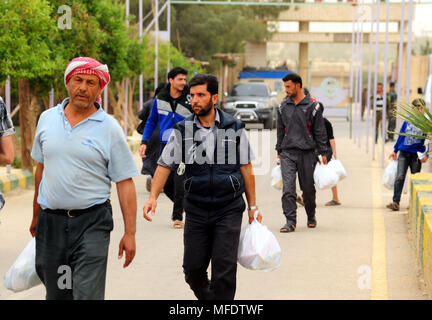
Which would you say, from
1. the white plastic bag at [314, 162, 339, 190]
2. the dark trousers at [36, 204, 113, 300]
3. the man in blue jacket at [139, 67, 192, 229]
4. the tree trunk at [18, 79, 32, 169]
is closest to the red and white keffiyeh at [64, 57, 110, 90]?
the dark trousers at [36, 204, 113, 300]

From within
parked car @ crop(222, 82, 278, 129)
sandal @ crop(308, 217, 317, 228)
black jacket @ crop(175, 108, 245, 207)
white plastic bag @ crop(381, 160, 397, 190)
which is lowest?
parked car @ crop(222, 82, 278, 129)

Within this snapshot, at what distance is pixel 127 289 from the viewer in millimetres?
7559

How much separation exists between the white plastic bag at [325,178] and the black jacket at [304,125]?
3.87 ft

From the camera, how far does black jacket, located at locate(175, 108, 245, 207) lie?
20.0 ft

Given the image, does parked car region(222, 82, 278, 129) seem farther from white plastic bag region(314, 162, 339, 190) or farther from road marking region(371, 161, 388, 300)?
white plastic bag region(314, 162, 339, 190)

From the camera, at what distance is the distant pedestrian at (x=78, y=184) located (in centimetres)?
502

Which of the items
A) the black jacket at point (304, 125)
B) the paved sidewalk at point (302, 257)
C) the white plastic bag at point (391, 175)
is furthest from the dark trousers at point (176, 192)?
the white plastic bag at point (391, 175)

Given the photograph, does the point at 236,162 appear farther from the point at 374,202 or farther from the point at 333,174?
the point at 374,202

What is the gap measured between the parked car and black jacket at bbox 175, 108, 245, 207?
102 ft

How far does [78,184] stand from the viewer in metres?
5.06

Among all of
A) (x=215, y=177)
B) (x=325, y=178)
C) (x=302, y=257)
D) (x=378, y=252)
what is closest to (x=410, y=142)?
(x=325, y=178)

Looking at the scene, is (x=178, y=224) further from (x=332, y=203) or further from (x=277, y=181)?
(x=332, y=203)

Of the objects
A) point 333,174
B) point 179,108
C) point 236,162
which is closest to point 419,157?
point 333,174

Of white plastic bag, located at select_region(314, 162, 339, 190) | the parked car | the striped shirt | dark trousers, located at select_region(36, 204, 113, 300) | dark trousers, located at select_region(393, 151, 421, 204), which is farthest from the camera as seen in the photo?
the parked car
